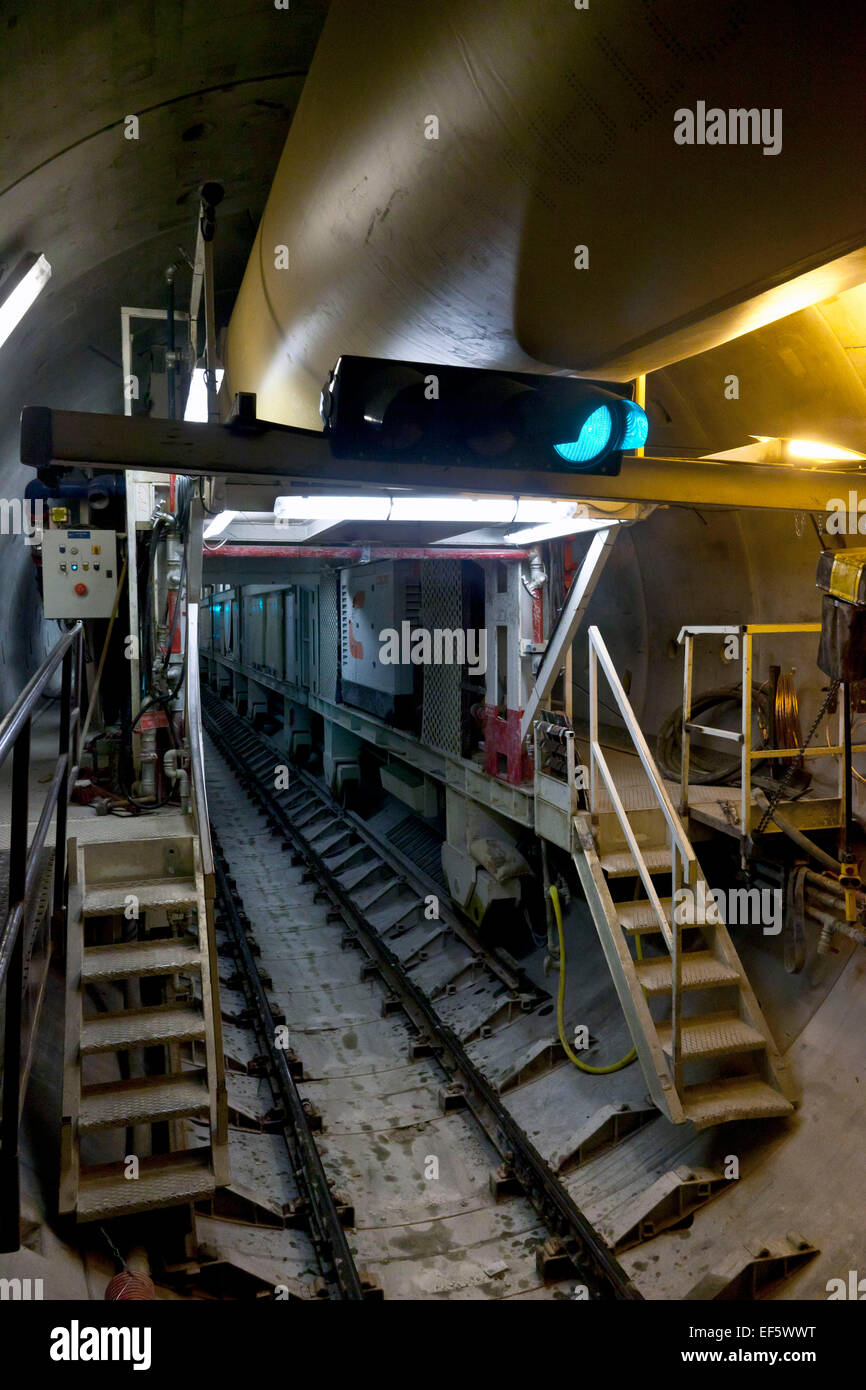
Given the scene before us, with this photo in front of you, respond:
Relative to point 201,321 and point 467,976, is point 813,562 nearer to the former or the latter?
point 467,976

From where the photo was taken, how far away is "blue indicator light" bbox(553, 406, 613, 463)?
287 cm

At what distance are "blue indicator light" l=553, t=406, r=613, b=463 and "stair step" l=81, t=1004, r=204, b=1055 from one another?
11.2 ft

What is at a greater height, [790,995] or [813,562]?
[813,562]

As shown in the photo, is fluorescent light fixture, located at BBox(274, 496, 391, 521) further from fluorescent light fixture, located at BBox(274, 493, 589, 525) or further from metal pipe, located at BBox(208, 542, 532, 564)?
metal pipe, located at BBox(208, 542, 532, 564)

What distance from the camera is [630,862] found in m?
6.09

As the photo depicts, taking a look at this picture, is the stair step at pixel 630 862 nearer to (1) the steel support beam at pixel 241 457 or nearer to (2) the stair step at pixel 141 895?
(2) the stair step at pixel 141 895

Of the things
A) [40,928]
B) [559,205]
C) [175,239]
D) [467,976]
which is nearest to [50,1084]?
[40,928]

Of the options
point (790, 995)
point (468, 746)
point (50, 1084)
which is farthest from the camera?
point (468, 746)

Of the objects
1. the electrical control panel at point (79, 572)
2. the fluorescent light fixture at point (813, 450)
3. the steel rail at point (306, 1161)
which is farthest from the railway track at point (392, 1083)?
the fluorescent light fixture at point (813, 450)

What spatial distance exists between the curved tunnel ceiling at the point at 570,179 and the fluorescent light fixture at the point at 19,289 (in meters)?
3.09

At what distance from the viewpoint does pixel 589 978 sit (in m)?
7.13

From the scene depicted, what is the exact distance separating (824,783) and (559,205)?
5105mm
